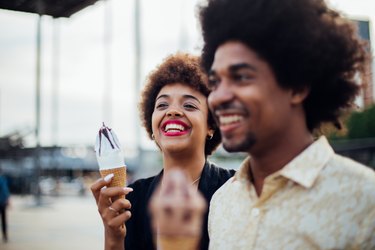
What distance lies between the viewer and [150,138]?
13.9 ft

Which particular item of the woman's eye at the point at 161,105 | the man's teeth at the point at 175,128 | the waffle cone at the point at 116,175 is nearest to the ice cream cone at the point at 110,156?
the waffle cone at the point at 116,175

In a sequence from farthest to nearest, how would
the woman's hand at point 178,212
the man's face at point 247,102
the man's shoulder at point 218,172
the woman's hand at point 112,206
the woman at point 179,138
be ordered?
the man's shoulder at point 218,172, the woman at point 179,138, the woman's hand at point 112,206, the man's face at point 247,102, the woman's hand at point 178,212

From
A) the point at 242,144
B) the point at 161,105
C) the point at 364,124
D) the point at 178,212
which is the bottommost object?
the point at 364,124

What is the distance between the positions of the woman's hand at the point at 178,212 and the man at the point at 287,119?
71 cm

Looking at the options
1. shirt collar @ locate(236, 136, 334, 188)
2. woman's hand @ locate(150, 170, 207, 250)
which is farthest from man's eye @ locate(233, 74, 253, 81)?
woman's hand @ locate(150, 170, 207, 250)

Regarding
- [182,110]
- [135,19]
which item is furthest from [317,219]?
[135,19]

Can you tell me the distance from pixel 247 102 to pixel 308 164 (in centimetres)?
36

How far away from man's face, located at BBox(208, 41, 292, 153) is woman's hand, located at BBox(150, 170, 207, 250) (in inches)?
27.2

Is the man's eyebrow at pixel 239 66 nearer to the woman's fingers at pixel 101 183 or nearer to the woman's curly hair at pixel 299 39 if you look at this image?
the woman's curly hair at pixel 299 39

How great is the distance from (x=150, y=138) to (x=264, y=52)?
2.33 metres

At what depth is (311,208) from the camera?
190 cm

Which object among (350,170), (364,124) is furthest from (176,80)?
(364,124)

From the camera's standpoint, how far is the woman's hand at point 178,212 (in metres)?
1.24

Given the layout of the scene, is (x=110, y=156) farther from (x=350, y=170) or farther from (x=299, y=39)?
(x=350, y=170)
